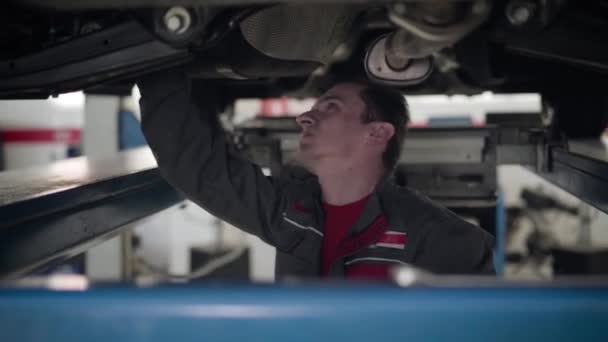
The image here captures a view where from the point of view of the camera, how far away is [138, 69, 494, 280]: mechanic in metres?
1.01

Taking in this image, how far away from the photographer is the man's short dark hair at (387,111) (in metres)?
1.23

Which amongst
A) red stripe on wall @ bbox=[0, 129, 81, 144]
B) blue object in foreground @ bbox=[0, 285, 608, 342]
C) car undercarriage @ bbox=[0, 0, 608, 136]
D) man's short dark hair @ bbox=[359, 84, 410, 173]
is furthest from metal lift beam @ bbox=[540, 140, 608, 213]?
red stripe on wall @ bbox=[0, 129, 81, 144]

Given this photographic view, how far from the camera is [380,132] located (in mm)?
1222

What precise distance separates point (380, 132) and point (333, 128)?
0.12 m

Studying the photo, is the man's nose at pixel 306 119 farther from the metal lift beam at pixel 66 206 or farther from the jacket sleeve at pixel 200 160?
the metal lift beam at pixel 66 206

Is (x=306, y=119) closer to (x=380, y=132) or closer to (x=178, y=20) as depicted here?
(x=380, y=132)

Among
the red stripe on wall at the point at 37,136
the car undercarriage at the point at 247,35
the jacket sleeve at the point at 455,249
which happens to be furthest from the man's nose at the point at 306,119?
the red stripe on wall at the point at 37,136

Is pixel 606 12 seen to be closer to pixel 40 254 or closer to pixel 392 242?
pixel 392 242

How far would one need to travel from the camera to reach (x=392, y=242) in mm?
1050

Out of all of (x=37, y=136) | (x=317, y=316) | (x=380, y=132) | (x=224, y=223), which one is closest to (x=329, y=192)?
(x=380, y=132)

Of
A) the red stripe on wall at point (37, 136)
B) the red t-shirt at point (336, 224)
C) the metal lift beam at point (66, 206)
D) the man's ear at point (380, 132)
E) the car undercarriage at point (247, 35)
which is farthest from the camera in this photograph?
the red stripe on wall at point (37, 136)

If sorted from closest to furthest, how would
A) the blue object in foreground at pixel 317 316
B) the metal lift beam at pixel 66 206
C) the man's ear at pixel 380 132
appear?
1. the blue object in foreground at pixel 317 316
2. the metal lift beam at pixel 66 206
3. the man's ear at pixel 380 132

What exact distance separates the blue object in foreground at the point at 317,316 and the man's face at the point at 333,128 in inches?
30.0

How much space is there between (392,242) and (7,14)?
76cm
